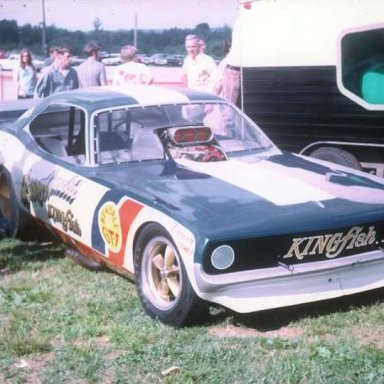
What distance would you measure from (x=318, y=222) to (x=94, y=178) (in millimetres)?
1519

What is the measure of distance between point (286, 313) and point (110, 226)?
45.5 inches

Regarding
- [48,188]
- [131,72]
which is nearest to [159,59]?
[131,72]

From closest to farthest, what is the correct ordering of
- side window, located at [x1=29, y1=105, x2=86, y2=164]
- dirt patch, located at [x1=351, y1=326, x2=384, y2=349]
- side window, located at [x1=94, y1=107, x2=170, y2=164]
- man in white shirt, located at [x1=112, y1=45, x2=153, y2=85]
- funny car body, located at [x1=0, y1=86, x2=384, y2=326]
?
dirt patch, located at [x1=351, y1=326, x2=384, y2=349] → funny car body, located at [x1=0, y1=86, x2=384, y2=326] → side window, located at [x1=94, y1=107, x2=170, y2=164] → side window, located at [x1=29, y1=105, x2=86, y2=164] → man in white shirt, located at [x1=112, y1=45, x2=153, y2=85]

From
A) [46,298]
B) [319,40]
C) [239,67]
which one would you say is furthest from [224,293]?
[239,67]

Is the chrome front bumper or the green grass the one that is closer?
the green grass

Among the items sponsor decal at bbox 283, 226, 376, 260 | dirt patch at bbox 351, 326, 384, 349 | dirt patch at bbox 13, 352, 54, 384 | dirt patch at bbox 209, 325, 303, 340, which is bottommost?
dirt patch at bbox 209, 325, 303, 340

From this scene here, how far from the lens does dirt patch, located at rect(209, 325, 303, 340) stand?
3.77 m

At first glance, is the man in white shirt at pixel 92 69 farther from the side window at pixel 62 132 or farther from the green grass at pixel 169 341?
the green grass at pixel 169 341

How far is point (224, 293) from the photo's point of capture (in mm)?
3680

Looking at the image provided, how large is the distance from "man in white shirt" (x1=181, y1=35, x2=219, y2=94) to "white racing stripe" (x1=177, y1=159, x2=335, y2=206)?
386cm

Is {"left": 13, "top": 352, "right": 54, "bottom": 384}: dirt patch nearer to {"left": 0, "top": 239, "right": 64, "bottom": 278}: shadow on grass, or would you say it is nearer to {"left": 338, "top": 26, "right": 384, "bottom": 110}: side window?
{"left": 0, "top": 239, "right": 64, "bottom": 278}: shadow on grass

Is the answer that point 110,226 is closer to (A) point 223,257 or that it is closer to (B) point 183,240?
(B) point 183,240

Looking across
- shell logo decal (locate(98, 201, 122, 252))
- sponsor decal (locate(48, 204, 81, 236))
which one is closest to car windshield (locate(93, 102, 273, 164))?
sponsor decal (locate(48, 204, 81, 236))

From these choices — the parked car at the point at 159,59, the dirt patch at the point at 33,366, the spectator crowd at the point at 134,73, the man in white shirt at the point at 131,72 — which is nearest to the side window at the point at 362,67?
the spectator crowd at the point at 134,73
